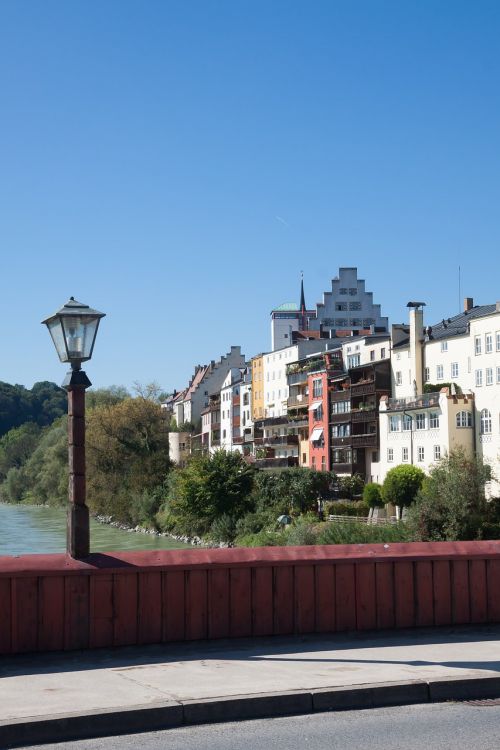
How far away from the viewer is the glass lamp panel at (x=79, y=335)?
13008mm

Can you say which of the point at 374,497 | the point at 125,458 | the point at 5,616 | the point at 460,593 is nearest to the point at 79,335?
the point at 5,616

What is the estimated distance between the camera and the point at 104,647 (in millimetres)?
12453

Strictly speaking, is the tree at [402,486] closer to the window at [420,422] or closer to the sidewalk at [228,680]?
the window at [420,422]

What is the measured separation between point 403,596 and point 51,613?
4.60m

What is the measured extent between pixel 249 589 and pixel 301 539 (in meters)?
42.3

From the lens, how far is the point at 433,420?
7406 centimetres

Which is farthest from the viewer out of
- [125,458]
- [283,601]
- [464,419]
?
[125,458]

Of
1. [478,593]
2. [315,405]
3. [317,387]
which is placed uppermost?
[317,387]

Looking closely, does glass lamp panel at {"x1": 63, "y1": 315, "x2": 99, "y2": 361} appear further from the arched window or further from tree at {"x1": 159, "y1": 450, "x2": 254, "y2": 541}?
tree at {"x1": 159, "y1": 450, "x2": 254, "y2": 541}

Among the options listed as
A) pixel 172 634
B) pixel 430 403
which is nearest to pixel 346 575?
pixel 172 634

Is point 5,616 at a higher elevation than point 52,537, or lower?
higher

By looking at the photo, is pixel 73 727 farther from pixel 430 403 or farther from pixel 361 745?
pixel 430 403

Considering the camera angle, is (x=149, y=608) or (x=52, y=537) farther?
(x=52, y=537)

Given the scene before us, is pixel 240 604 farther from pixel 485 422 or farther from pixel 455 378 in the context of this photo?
pixel 455 378
